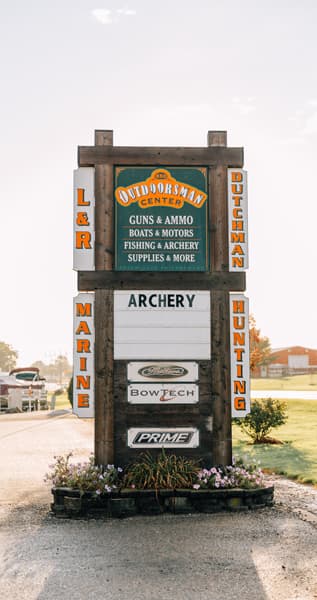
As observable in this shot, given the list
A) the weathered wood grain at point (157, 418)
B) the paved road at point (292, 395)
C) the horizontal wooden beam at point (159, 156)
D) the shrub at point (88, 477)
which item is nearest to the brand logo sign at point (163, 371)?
the weathered wood grain at point (157, 418)

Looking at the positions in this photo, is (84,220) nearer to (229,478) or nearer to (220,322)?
(220,322)

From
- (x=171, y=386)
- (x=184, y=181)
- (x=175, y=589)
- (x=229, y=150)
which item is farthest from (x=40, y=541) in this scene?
(x=229, y=150)

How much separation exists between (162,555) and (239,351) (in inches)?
144

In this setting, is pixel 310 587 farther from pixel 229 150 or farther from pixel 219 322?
pixel 229 150

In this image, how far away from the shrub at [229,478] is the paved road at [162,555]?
1.43 ft

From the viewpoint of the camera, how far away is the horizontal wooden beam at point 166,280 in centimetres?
917

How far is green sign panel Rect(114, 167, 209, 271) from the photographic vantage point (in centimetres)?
928

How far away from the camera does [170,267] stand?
9.28 m

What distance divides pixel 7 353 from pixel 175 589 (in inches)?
Result: 6202

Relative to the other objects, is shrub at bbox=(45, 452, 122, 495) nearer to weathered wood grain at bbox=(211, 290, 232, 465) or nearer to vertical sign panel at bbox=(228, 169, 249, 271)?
weathered wood grain at bbox=(211, 290, 232, 465)

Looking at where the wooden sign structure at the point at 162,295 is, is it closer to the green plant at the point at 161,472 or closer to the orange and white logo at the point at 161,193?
the orange and white logo at the point at 161,193

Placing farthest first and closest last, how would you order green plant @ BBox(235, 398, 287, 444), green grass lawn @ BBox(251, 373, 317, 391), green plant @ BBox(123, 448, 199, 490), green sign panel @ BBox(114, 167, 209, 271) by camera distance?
→ 1. green grass lawn @ BBox(251, 373, 317, 391)
2. green plant @ BBox(235, 398, 287, 444)
3. green sign panel @ BBox(114, 167, 209, 271)
4. green plant @ BBox(123, 448, 199, 490)

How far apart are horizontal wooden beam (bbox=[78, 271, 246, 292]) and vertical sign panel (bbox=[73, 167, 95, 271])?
0.63 ft

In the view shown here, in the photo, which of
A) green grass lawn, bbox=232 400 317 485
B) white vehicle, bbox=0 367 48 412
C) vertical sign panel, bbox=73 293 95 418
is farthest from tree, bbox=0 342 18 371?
vertical sign panel, bbox=73 293 95 418
